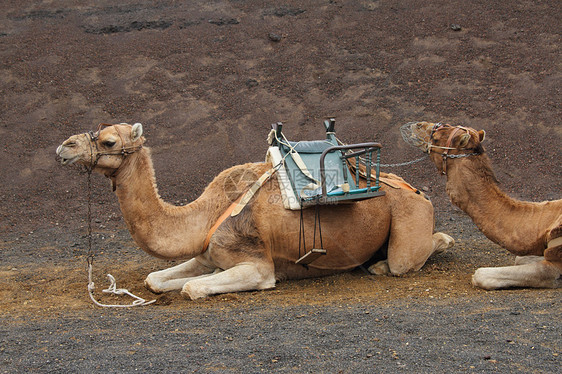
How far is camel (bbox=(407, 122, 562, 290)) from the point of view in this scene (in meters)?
6.89

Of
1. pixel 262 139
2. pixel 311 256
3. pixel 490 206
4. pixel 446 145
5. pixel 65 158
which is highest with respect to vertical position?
pixel 65 158

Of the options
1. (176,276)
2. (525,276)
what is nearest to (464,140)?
(525,276)

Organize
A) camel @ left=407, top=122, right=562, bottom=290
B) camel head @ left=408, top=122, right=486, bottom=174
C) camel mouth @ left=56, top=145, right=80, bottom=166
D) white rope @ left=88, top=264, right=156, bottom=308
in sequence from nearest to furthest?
camel mouth @ left=56, top=145, right=80, bottom=166, white rope @ left=88, top=264, right=156, bottom=308, camel @ left=407, top=122, right=562, bottom=290, camel head @ left=408, top=122, right=486, bottom=174

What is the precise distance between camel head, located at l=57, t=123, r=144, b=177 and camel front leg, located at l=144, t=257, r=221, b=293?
1433 mm

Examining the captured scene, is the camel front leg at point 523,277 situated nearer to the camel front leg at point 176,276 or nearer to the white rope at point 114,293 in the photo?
the camel front leg at point 176,276

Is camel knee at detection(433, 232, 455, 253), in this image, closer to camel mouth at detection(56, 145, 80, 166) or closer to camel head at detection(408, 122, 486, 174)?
camel head at detection(408, 122, 486, 174)

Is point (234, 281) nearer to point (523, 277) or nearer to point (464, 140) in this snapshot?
point (464, 140)

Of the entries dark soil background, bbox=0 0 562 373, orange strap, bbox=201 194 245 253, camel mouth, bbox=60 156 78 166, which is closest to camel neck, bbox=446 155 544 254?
dark soil background, bbox=0 0 562 373

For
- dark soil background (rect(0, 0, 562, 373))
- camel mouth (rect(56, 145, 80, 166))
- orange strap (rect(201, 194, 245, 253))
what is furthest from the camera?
orange strap (rect(201, 194, 245, 253))

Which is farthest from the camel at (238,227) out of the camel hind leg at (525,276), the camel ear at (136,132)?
the camel hind leg at (525,276)

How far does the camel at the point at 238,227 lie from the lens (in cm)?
704

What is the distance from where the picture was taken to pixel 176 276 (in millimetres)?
7805

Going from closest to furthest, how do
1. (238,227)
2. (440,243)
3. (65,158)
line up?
(65,158), (238,227), (440,243)

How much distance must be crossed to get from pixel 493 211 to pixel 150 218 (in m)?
3.96
